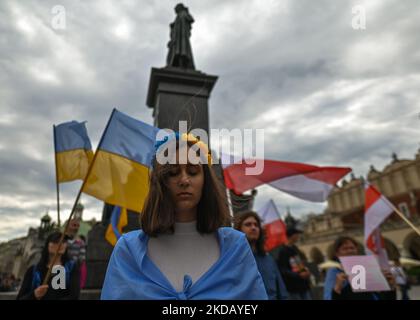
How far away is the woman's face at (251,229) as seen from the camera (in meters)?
3.01

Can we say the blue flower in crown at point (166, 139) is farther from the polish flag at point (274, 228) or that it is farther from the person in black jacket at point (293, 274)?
the polish flag at point (274, 228)

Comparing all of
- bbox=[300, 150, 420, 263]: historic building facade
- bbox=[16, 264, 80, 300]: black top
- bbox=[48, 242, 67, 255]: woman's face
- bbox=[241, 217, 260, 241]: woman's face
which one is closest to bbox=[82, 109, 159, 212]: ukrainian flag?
bbox=[48, 242, 67, 255]: woman's face

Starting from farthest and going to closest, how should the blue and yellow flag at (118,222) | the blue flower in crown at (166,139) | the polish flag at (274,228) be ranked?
the polish flag at (274,228) < the blue and yellow flag at (118,222) < the blue flower in crown at (166,139)

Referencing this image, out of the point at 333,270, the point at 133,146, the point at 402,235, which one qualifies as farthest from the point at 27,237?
the point at 402,235

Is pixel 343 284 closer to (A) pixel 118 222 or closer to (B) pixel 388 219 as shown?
(A) pixel 118 222

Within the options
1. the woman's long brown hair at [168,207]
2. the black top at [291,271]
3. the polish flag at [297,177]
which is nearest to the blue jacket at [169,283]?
the woman's long brown hair at [168,207]

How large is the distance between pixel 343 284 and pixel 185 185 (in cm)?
269

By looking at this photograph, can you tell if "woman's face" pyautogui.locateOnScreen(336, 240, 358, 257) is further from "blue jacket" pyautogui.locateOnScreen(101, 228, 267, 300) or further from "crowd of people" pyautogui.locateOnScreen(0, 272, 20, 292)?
"crowd of people" pyautogui.locateOnScreen(0, 272, 20, 292)

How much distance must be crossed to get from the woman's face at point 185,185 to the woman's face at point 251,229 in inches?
72.3

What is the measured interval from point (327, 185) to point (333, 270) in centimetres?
261

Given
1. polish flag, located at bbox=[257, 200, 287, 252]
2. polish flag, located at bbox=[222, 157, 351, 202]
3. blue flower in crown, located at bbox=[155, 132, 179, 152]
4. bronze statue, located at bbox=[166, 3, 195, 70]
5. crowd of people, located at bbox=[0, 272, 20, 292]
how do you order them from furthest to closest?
crowd of people, located at bbox=[0, 272, 20, 292] < bronze statue, located at bbox=[166, 3, 195, 70] < polish flag, located at bbox=[257, 200, 287, 252] < polish flag, located at bbox=[222, 157, 351, 202] < blue flower in crown, located at bbox=[155, 132, 179, 152]

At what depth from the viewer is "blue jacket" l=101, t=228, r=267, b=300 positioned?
1.03 metres

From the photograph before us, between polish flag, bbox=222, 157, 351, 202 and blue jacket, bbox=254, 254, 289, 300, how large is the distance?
2.26 m
